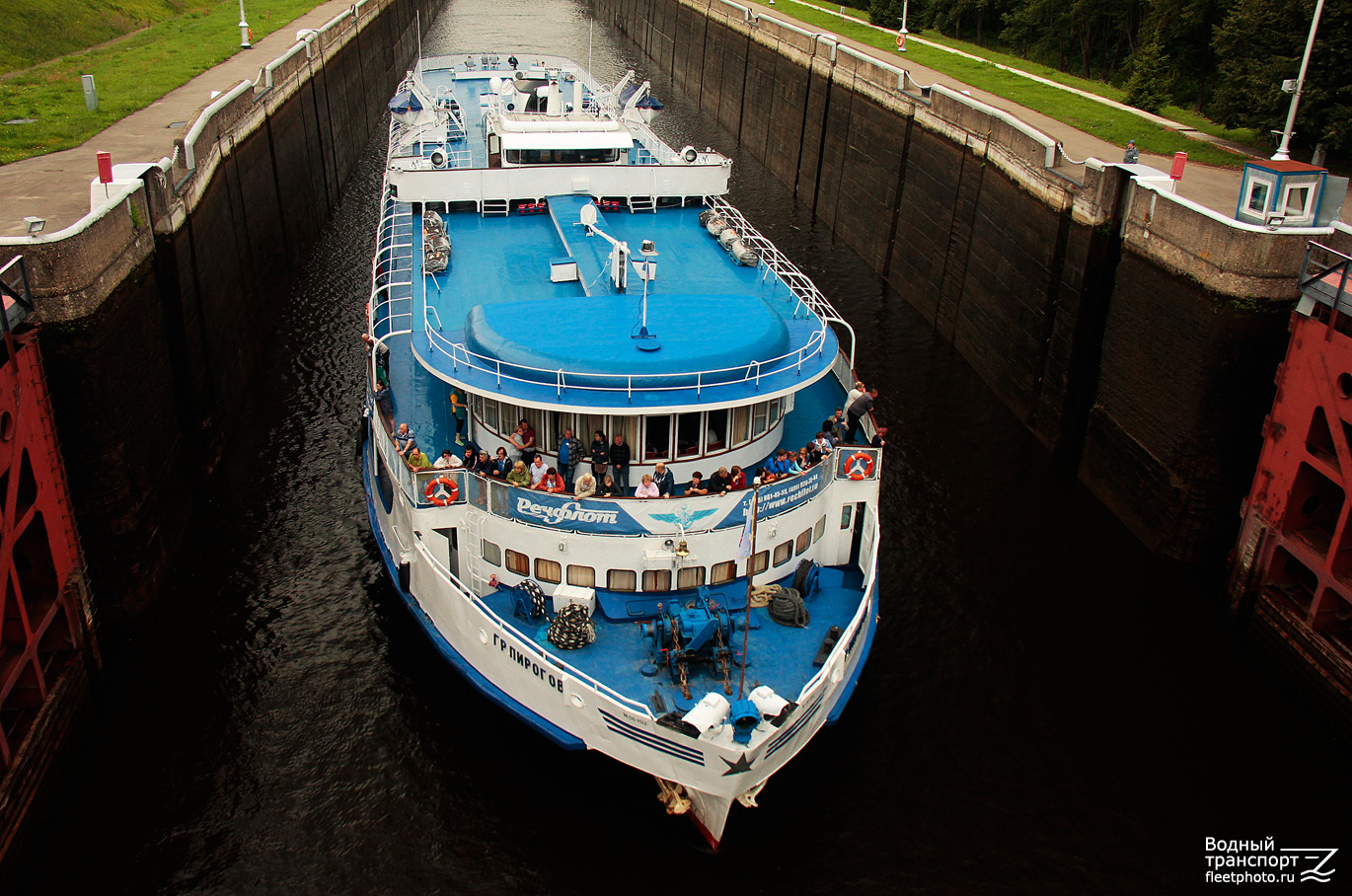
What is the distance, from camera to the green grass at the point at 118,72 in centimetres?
3625

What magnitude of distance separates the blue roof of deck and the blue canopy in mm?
15020

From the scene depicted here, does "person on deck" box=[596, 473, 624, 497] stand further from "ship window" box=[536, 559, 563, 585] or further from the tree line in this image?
the tree line

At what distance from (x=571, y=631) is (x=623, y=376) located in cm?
475

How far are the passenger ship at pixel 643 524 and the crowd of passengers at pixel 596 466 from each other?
0.22 m

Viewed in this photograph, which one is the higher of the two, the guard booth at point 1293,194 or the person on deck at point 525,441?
the guard booth at point 1293,194

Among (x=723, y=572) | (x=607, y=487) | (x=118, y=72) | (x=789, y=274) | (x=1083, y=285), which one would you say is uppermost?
(x=118, y=72)

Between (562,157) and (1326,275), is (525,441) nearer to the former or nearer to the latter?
(562,157)

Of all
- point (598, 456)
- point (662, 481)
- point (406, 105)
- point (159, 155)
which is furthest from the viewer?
point (406, 105)

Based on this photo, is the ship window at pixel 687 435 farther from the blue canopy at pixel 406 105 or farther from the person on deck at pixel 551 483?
the blue canopy at pixel 406 105

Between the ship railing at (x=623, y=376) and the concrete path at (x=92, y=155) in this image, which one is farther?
the concrete path at (x=92, y=155)

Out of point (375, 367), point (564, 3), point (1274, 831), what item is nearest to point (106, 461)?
point (375, 367)

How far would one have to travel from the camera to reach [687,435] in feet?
68.4

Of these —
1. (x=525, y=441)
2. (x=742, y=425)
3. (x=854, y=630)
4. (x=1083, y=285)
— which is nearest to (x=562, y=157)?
(x=525, y=441)

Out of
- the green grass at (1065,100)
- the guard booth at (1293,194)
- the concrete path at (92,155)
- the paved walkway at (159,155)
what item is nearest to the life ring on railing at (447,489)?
the concrete path at (92,155)
